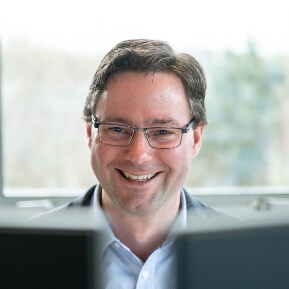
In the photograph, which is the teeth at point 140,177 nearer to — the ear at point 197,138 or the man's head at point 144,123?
the man's head at point 144,123

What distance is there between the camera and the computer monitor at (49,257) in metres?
0.73

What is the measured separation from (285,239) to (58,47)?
2.41 meters

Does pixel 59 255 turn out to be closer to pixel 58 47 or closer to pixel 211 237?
pixel 211 237

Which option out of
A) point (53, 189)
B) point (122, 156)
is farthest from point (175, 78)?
point (53, 189)

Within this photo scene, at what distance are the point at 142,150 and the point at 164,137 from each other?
73 mm

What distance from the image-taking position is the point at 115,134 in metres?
1.40

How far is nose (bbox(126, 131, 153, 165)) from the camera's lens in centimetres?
134

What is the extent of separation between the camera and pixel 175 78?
146 cm

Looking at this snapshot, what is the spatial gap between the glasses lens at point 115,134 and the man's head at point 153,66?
10 cm

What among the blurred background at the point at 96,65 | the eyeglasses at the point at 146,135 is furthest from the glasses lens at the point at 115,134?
the blurred background at the point at 96,65

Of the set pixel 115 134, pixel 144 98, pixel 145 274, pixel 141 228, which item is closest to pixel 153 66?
pixel 144 98

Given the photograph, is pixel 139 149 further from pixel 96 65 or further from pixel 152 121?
pixel 96 65

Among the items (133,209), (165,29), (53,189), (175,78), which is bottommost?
(53,189)

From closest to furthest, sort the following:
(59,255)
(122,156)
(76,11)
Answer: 1. (59,255)
2. (122,156)
3. (76,11)
